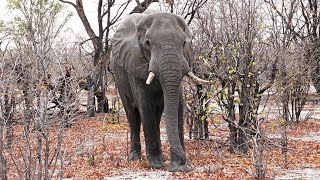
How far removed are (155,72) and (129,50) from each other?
1.33 meters

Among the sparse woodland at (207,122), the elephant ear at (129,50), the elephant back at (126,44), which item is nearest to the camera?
the sparse woodland at (207,122)

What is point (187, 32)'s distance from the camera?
8594 mm

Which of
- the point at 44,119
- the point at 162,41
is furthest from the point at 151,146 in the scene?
the point at 44,119

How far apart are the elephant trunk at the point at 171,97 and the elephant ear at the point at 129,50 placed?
0.83m

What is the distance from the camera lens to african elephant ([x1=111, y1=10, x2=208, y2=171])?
774cm

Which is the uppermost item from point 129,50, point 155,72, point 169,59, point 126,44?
point 126,44

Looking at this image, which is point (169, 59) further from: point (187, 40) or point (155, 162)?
point (155, 162)

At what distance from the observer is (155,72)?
789 cm

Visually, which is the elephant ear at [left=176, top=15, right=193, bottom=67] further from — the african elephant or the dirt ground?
the dirt ground

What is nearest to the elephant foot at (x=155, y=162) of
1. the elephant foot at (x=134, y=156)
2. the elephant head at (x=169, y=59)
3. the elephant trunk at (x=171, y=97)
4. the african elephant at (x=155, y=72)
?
the african elephant at (x=155, y=72)

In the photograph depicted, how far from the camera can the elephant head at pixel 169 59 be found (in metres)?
7.70

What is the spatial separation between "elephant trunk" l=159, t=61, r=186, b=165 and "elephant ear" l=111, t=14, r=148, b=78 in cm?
83

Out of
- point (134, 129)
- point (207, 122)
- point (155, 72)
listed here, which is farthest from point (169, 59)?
point (207, 122)

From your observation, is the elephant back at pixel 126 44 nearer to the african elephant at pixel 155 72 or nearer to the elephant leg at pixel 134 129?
the african elephant at pixel 155 72
